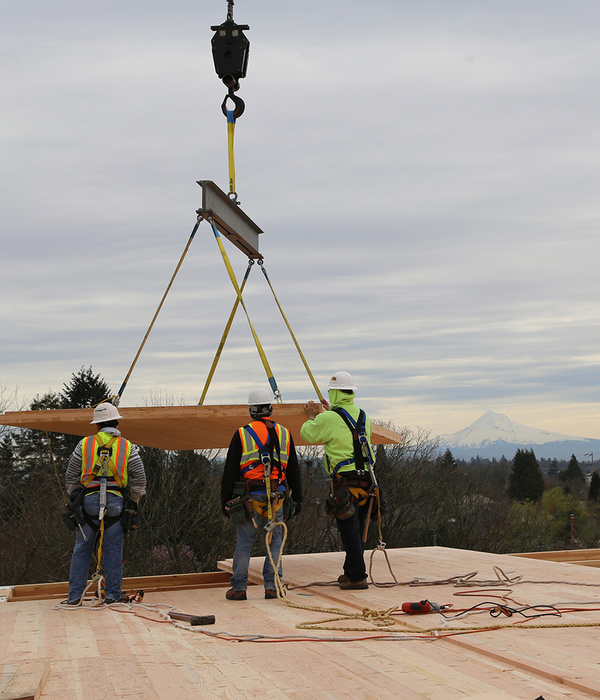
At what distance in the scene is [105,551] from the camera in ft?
22.1

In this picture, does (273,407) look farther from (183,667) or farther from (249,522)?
(183,667)

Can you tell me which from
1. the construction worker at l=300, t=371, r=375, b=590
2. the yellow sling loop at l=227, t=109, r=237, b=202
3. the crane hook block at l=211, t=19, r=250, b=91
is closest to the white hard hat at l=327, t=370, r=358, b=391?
the construction worker at l=300, t=371, r=375, b=590

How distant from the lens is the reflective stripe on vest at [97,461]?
6.75 m

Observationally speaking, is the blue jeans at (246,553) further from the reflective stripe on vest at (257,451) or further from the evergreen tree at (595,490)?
the evergreen tree at (595,490)

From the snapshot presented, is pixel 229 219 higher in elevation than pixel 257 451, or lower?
higher

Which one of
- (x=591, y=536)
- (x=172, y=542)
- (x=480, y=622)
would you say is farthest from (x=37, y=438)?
(x=591, y=536)

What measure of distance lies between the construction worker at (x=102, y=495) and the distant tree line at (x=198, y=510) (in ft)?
44.7

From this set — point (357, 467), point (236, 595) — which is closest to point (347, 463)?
point (357, 467)

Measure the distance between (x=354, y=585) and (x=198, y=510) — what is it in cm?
2263

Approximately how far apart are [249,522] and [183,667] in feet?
8.59

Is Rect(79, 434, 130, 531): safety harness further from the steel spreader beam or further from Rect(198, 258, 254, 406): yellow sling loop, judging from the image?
the steel spreader beam

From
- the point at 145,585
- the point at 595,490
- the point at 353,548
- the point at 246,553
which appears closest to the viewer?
the point at 246,553

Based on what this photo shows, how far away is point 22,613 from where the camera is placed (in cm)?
631

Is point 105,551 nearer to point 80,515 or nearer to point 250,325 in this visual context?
point 80,515
